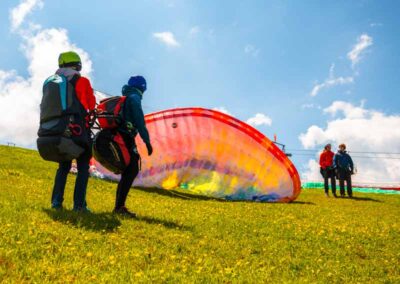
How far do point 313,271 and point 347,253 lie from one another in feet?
6.31

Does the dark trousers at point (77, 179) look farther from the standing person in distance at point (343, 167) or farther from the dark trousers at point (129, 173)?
the standing person in distance at point (343, 167)

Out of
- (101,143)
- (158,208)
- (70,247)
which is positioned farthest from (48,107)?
(158,208)

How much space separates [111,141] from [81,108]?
922 mm

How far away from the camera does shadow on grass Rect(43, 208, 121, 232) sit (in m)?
7.81

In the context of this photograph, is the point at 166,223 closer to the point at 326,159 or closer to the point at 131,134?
the point at 131,134

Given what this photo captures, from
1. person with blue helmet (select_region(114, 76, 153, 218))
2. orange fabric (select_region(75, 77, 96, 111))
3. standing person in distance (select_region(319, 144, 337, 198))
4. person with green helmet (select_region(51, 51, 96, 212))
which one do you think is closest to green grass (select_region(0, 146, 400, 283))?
person with green helmet (select_region(51, 51, 96, 212))

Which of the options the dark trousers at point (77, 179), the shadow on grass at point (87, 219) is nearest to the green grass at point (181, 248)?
the shadow on grass at point (87, 219)

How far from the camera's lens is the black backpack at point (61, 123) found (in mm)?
8219

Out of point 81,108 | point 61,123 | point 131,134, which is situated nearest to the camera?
point 61,123

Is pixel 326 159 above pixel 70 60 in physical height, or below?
above

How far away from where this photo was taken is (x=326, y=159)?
26.8m

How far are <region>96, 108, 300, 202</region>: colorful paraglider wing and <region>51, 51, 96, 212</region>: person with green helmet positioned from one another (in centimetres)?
1025

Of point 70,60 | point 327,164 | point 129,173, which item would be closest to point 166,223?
point 129,173

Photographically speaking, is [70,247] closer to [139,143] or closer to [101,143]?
[101,143]
